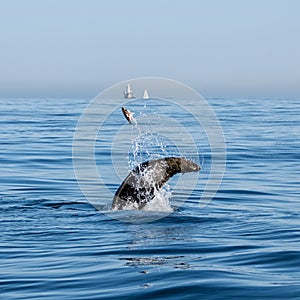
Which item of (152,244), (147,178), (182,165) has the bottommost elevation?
(152,244)

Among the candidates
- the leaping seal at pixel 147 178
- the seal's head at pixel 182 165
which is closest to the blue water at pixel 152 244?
the leaping seal at pixel 147 178

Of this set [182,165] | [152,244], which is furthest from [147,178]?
[152,244]

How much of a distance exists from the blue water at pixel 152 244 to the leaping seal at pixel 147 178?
0.45 m

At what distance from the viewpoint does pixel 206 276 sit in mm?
10148

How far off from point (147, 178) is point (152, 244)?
213 centimetres

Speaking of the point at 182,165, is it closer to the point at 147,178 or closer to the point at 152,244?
the point at 147,178

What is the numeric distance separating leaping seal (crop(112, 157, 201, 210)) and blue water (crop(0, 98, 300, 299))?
0.45m

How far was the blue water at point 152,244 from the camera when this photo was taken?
31.8 feet

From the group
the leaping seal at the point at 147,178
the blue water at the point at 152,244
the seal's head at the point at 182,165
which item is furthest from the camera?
the leaping seal at the point at 147,178

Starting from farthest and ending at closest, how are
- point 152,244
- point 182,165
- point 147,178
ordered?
point 147,178 < point 182,165 < point 152,244

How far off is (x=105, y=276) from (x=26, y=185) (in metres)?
9.25

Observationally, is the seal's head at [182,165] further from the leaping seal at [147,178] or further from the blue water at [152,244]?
the blue water at [152,244]

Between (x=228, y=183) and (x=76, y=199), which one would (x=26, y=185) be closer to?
(x=76, y=199)

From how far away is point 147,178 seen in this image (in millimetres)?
14039
